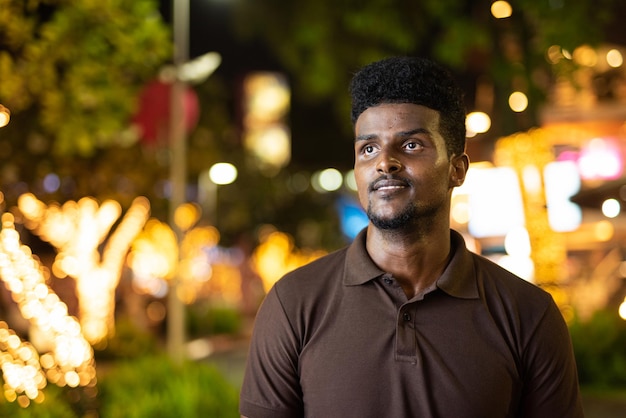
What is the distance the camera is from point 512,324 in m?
2.89

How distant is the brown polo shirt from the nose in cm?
31

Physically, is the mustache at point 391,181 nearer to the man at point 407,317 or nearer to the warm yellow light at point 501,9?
the man at point 407,317

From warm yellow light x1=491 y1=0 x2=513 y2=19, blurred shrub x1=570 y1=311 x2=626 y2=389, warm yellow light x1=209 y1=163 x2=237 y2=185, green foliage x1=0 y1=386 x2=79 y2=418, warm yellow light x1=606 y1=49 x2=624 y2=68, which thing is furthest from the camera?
warm yellow light x1=209 y1=163 x2=237 y2=185

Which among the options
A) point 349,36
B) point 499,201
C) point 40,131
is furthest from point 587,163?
point 40,131

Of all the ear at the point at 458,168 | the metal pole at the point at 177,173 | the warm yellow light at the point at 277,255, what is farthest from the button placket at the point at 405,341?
the warm yellow light at the point at 277,255

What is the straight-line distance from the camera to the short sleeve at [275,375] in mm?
2885

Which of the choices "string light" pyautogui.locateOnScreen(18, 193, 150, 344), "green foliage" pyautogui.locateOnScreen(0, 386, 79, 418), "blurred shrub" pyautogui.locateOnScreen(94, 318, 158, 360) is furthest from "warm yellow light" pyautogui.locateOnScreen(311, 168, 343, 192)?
"green foliage" pyautogui.locateOnScreen(0, 386, 79, 418)

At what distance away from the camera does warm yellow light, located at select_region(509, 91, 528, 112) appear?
35.8ft

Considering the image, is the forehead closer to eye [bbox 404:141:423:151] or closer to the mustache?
eye [bbox 404:141:423:151]

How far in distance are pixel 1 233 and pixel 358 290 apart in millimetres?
5313

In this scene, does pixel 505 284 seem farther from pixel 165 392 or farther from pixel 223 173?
pixel 223 173

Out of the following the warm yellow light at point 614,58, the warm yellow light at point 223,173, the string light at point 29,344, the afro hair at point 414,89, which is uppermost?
the warm yellow light at point 614,58

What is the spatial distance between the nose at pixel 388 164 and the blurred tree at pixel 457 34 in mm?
5578

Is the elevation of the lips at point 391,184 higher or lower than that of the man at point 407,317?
higher
